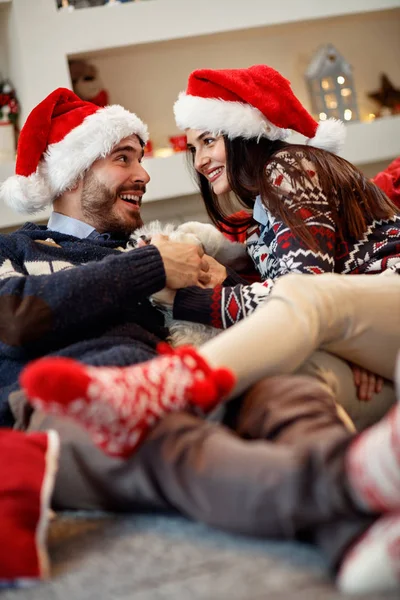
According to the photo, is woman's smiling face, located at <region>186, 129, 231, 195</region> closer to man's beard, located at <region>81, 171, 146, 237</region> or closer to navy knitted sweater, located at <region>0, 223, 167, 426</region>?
man's beard, located at <region>81, 171, 146, 237</region>

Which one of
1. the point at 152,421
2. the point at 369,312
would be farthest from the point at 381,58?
the point at 152,421

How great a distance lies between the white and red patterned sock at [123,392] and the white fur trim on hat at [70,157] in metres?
1.09

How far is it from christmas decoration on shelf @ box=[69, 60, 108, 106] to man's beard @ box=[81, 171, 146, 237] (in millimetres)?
1766

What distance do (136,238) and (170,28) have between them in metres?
2.06

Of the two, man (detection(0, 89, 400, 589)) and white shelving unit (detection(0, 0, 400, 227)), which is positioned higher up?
white shelving unit (detection(0, 0, 400, 227))

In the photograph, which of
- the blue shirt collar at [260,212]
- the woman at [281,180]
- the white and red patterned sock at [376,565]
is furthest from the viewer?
the blue shirt collar at [260,212]

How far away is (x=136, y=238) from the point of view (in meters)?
1.82

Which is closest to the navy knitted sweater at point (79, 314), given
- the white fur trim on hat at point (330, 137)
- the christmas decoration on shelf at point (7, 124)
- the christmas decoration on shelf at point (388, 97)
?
the white fur trim on hat at point (330, 137)

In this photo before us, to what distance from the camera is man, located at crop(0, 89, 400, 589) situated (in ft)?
2.85

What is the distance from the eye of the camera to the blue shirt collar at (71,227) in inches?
77.2

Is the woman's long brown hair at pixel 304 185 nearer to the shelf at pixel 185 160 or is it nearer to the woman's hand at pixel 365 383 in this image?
the woman's hand at pixel 365 383

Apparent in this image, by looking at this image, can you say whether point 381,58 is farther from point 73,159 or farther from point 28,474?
point 28,474

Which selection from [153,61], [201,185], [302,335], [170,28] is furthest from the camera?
[153,61]

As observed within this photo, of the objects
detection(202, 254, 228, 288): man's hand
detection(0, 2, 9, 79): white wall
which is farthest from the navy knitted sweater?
detection(0, 2, 9, 79): white wall
